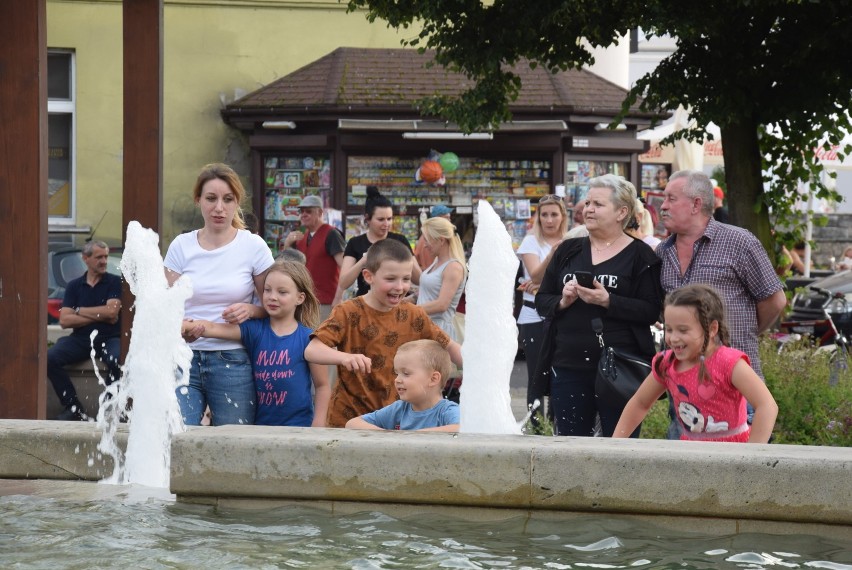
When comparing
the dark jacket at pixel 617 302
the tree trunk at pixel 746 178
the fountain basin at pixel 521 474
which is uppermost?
the tree trunk at pixel 746 178

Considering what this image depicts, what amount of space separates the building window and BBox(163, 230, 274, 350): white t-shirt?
44.3ft

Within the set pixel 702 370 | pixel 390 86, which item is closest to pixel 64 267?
pixel 390 86

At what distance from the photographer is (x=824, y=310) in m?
14.0

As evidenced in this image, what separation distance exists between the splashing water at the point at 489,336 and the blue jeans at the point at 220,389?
1.05 meters

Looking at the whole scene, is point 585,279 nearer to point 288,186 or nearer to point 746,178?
point 746,178

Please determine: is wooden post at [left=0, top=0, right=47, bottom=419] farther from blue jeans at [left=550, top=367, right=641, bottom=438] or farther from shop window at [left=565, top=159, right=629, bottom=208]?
shop window at [left=565, top=159, right=629, bottom=208]

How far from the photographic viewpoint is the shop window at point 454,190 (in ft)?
59.5

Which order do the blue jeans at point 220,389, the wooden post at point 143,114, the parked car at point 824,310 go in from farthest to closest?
the parked car at point 824,310, the wooden post at point 143,114, the blue jeans at point 220,389

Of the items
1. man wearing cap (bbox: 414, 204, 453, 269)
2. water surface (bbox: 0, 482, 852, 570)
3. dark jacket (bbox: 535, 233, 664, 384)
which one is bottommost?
water surface (bbox: 0, 482, 852, 570)

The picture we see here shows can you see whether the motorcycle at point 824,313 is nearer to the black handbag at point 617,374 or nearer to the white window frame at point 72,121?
the black handbag at point 617,374

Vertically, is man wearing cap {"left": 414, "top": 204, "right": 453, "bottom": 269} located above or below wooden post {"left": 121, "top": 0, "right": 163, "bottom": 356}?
below

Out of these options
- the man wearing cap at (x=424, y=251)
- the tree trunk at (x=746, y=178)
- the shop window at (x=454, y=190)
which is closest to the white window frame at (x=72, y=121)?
the shop window at (x=454, y=190)

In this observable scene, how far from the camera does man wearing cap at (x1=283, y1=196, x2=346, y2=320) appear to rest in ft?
37.0

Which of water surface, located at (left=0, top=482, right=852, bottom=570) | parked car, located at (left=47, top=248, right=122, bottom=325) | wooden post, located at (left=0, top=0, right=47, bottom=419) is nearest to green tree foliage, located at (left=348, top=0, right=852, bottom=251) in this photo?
wooden post, located at (left=0, top=0, right=47, bottom=419)
